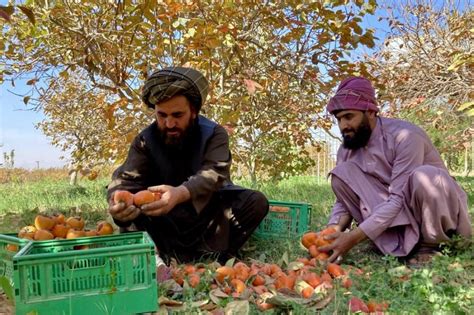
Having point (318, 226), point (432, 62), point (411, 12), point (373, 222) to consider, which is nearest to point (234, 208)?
point (373, 222)

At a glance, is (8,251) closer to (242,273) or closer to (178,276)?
(178,276)

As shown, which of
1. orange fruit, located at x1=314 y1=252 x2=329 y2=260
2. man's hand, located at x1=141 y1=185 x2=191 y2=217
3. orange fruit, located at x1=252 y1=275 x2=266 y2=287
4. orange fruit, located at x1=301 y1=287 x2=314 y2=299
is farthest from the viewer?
orange fruit, located at x1=314 y1=252 x2=329 y2=260

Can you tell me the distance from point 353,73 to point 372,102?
2.52 ft

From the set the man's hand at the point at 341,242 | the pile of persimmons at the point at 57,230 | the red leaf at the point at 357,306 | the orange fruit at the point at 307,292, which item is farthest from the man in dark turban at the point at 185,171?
the red leaf at the point at 357,306

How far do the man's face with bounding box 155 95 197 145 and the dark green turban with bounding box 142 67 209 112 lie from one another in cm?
3

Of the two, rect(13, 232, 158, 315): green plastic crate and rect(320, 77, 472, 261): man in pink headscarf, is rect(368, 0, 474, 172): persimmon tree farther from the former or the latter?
rect(13, 232, 158, 315): green plastic crate

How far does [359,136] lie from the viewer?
2883 mm

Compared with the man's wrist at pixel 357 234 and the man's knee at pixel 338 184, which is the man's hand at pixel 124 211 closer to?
the man's wrist at pixel 357 234

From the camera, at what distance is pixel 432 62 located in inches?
196

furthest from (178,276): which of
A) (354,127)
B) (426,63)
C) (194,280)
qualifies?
(426,63)

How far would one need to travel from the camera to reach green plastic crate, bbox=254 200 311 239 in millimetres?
3258

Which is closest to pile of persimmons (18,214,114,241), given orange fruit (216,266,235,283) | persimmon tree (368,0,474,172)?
orange fruit (216,266,235,283)

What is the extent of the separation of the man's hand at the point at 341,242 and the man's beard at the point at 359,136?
0.59 meters

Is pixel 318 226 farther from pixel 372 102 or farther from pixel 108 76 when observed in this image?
pixel 108 76
